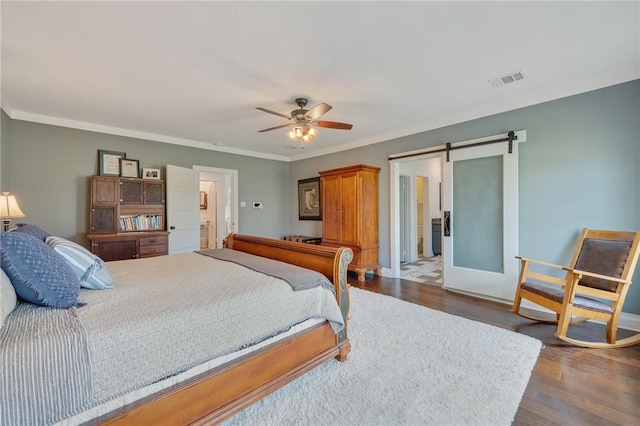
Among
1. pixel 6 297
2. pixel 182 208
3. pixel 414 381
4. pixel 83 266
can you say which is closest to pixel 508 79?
pixel 414 381

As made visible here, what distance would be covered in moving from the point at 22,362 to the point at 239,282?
99 cm

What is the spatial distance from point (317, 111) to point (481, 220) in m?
2.67

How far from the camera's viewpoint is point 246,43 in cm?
216

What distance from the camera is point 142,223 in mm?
4352

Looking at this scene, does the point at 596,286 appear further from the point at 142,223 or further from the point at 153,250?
the point at 142,223

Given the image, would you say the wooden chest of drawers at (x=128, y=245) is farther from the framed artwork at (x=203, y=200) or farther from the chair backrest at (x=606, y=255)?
the chair backrest at (x=606, y=255)

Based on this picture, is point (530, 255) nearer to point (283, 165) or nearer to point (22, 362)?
point (22, 362)

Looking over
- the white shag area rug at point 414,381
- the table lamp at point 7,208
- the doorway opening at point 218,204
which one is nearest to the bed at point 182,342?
the white shag area rug at point 414,381

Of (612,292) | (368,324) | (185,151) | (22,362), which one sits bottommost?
(368,324)

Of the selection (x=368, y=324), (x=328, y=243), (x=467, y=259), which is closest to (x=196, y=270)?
(x=368, y=324)

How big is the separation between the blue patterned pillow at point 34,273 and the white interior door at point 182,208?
3.38 m

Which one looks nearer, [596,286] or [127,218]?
[596,286]

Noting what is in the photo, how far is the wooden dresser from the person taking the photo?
12.9 feet

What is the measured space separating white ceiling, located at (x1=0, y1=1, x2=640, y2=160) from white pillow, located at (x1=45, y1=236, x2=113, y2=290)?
1.57 m
